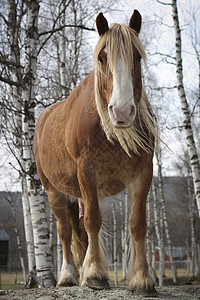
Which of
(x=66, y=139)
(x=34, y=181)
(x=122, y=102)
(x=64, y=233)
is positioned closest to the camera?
(x=122, y=102)

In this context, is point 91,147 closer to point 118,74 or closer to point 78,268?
point 118,74

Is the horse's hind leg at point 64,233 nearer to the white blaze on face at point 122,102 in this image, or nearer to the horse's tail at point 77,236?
the horse's tail at point 77,236

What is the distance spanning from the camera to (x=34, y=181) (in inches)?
236

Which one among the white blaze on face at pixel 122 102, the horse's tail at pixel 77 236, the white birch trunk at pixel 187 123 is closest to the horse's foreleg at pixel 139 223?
the white blaze on face at pixel 122 102

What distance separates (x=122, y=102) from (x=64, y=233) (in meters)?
2.40

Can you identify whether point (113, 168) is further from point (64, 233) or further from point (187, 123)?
point (187, 123)

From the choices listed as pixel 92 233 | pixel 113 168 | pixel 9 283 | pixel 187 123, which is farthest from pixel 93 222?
pixel 9 283

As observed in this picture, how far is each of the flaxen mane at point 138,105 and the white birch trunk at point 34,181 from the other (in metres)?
3.01

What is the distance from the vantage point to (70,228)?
4.48 m

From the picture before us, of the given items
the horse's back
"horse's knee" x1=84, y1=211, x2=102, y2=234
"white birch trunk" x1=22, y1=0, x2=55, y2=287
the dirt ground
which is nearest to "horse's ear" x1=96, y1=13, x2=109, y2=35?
the horse's back

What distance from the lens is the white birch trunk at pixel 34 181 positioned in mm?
5812

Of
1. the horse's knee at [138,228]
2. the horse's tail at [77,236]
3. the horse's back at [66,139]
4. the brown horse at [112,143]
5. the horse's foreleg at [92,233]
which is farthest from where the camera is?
the horse's tail at [77,236]

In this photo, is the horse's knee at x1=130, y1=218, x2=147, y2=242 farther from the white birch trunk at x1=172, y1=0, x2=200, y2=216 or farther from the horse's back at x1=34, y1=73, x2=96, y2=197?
the white birch trunk at x1=172, y1=0, x2=200, y2=216

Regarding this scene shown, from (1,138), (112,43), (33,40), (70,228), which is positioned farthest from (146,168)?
(1,138)
